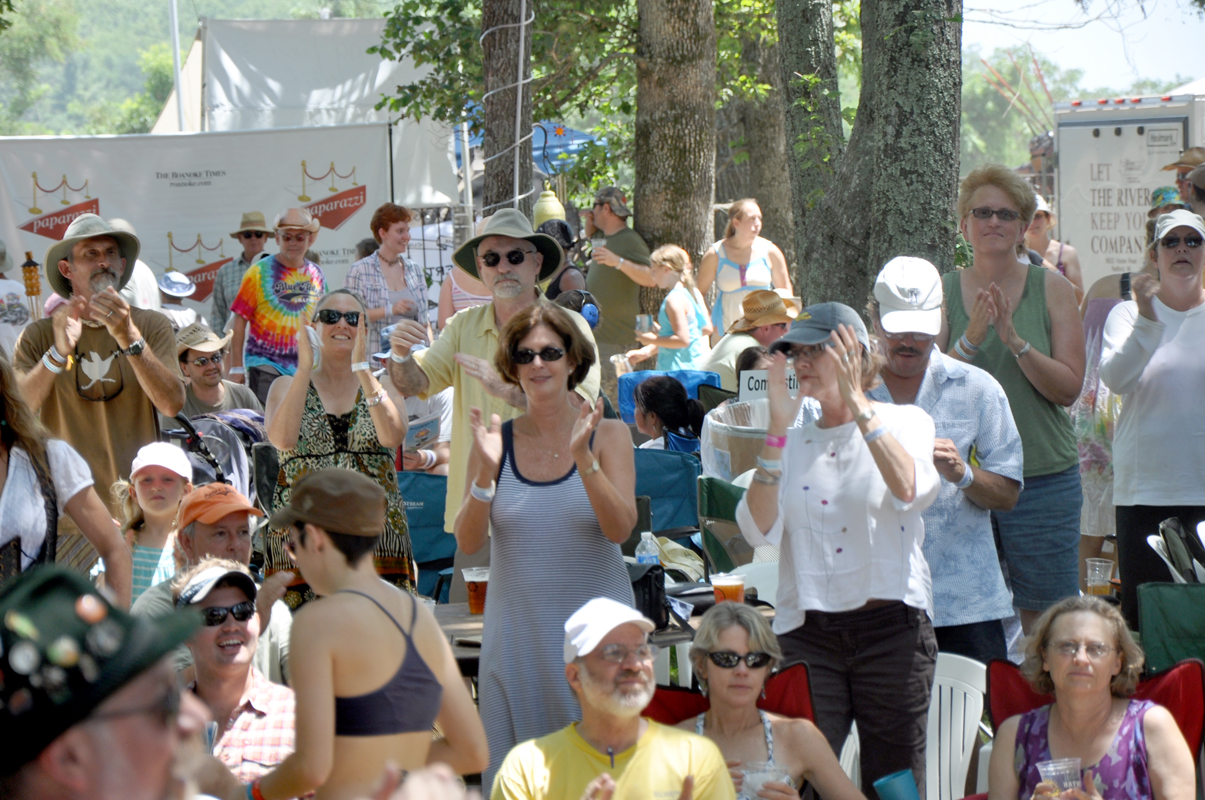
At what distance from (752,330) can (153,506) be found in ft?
11.9

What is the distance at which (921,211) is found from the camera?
5.18 meters

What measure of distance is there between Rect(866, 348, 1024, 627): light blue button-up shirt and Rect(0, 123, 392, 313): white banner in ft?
26.0

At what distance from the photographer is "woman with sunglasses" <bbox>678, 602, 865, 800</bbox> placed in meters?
3.22

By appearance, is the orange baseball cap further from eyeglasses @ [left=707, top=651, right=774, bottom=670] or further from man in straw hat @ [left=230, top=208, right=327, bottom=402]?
man in straw hat @ [left=230, top=208, right=327, bottom=402]

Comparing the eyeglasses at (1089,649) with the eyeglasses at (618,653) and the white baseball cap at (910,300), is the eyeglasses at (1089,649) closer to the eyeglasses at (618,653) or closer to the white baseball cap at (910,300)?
the white baseball cap at (910,300)

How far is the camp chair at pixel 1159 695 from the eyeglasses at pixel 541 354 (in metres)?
1.49

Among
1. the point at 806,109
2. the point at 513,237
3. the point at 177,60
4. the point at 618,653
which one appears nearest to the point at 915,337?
the point at 618,653

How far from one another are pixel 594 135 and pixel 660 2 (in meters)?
4.42

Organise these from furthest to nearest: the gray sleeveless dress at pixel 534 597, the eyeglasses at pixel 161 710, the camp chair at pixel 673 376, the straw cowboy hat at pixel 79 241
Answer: the camp chair at pixel 673 376 < the straw cowboy hat at pixel 79 241 < the gray sleeveless dress at pixel 534 597 < the eyeglasses at pixel 161 710

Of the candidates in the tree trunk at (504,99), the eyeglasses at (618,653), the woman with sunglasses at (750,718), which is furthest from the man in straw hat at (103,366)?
the tree trunk at (504,99)

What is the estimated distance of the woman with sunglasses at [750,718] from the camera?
322 centimetres

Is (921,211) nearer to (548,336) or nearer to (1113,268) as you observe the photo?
(548,336)

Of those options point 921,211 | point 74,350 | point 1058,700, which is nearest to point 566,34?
point 921,211

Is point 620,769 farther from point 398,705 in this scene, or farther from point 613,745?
point 398,705
